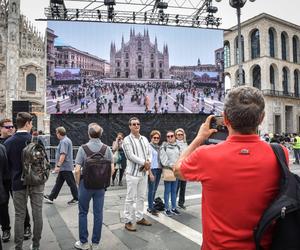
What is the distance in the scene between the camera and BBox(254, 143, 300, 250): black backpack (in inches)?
57.5

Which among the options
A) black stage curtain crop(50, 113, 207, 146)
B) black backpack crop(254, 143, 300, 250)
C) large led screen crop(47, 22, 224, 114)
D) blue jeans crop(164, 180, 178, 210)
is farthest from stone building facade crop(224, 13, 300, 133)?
black backpack crop(254, 143, 300, 250)

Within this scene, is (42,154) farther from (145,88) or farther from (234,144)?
(145,88)

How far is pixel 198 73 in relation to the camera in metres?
19.3

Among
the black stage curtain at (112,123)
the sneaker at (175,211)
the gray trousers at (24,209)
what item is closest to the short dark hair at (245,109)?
the gray trousers at (24,209)

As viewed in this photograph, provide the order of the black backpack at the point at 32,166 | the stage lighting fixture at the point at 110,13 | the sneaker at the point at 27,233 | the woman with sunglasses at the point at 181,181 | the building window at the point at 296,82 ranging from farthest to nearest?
the building window at the point at 296,82 → the stage lighting fixture at the point at 110,13 → the woman with sunglasses at the point at 181,181 → the sneaker at the point at 27,233 → the black backpack at the point at 32,166

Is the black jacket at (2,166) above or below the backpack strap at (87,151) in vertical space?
below

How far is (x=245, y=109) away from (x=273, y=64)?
127ft

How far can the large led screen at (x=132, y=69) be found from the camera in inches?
680

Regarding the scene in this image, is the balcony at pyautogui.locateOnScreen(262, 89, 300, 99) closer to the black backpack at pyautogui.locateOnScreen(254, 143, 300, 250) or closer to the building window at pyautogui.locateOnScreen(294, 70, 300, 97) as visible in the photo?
the building window at pyautogui.locateOnScreen(294, 70, 300, 97)

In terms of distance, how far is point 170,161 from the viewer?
6602 millimetres

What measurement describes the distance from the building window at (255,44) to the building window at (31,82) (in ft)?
89.6

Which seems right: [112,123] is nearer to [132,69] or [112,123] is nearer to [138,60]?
[132,69]

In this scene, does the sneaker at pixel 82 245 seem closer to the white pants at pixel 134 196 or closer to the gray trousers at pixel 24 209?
the gray trousers at pixel 24 209

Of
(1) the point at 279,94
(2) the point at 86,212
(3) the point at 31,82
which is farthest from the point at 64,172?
(1) the point at 279,94
